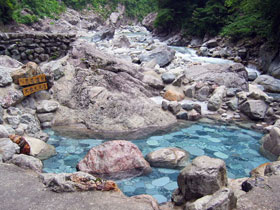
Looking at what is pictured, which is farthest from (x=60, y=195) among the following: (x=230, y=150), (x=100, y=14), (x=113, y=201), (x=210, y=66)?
(x=100, y=14)

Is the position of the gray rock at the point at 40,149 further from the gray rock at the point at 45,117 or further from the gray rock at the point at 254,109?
the gray rock at the point at 254,109

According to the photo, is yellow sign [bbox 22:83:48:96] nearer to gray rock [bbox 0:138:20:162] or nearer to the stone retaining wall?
the stone retaining wall

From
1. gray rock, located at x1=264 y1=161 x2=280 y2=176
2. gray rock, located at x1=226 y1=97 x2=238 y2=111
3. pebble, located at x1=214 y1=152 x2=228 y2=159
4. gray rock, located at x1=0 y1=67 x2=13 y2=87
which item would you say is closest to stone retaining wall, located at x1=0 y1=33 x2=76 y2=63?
gray rock, located at x1=0 y1=67 x2=13 y2=87

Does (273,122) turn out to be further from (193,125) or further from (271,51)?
(271,51)

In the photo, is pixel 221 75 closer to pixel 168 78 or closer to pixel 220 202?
pixel 168 78

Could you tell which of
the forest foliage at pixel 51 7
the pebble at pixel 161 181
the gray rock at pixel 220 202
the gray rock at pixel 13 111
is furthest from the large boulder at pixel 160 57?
the forest foliage at pixel 51 7

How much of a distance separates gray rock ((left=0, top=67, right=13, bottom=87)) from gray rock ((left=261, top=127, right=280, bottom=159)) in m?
5.71

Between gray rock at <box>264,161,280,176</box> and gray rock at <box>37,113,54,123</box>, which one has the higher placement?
gray rock at <box>264,161,280,176</box>

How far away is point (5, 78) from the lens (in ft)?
19.1

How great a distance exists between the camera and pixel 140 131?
602 centimetres

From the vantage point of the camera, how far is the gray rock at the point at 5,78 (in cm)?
577

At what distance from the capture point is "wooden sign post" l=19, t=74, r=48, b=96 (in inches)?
235

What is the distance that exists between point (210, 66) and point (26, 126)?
21.6 ft

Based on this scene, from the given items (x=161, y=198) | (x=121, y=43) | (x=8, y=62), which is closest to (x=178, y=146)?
(x=161, y=198)
